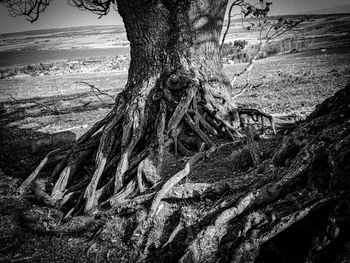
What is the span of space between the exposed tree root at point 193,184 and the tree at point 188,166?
0.01 meters

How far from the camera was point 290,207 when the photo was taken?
2.11 m

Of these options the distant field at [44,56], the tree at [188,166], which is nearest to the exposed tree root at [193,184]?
the tree at [188,166]

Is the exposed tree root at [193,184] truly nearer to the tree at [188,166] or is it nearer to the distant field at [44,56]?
the tree at [188,166]

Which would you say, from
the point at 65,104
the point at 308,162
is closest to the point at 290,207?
the point at 308,162

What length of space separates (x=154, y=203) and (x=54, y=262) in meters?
1.20

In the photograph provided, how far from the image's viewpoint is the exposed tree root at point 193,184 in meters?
2.06

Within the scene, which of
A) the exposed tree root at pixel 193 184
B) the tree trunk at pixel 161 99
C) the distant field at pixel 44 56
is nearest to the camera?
the exposed tree root at pixel 193 184

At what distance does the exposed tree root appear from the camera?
2061 mm

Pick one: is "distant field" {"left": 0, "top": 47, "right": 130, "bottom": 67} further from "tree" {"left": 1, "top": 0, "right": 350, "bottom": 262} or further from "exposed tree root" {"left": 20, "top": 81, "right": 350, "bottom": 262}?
"exposed tree root" {"left": 20, "top": 81, "right": 350, "bottom": 262}

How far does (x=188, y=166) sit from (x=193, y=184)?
0.35m

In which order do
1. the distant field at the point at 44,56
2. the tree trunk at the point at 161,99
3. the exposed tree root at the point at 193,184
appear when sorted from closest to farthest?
the exposed tree root at the point at 193,184 < the tree trunk at the point at 161,99 < the distant field at the point at 44,56

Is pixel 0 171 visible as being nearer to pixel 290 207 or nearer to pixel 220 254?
pixel 220 254

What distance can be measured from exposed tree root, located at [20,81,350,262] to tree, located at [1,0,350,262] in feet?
0.04

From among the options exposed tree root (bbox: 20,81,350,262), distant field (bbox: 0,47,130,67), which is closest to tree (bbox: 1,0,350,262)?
exposed tree root (bbox: 20,81,350,262)
